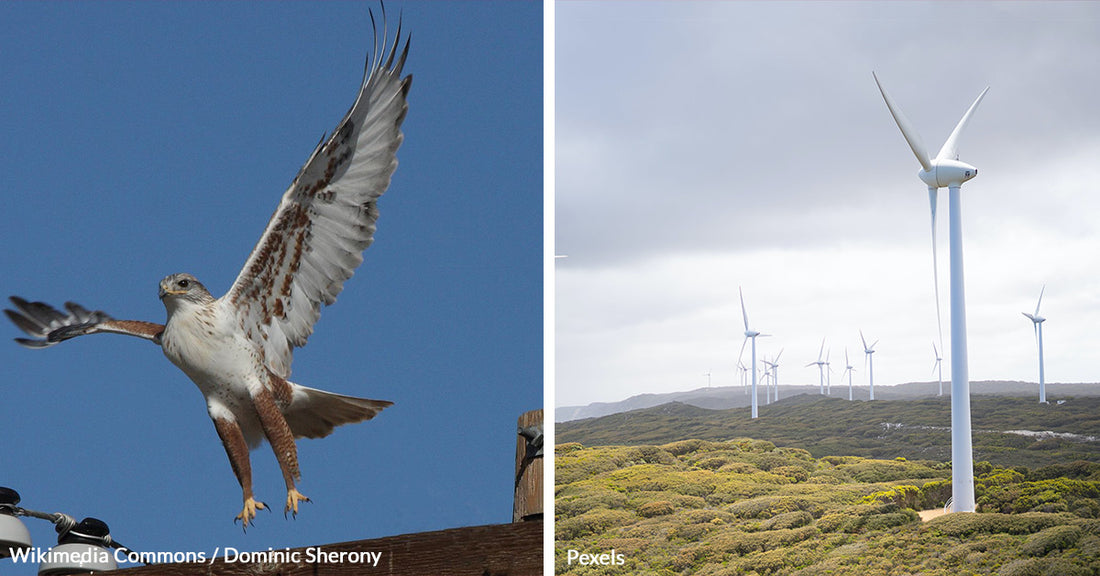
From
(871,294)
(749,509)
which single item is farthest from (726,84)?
(749,509)

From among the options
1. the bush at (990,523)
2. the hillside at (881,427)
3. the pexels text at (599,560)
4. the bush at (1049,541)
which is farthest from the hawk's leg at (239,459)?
the hillside at (881,427)

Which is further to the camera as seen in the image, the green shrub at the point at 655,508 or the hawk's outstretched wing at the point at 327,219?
the green shrub at the point at 655,508

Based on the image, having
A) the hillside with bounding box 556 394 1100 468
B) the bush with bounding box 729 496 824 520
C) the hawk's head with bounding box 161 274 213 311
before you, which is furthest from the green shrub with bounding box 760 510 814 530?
the hawk's head with bounding box 161 274 213 311

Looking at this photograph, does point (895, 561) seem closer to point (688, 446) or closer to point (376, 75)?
point (688, 446)

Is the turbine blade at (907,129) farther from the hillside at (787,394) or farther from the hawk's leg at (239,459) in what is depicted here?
the hillside at (787,394)

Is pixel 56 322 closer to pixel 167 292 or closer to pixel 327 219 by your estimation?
pixel 167 292
